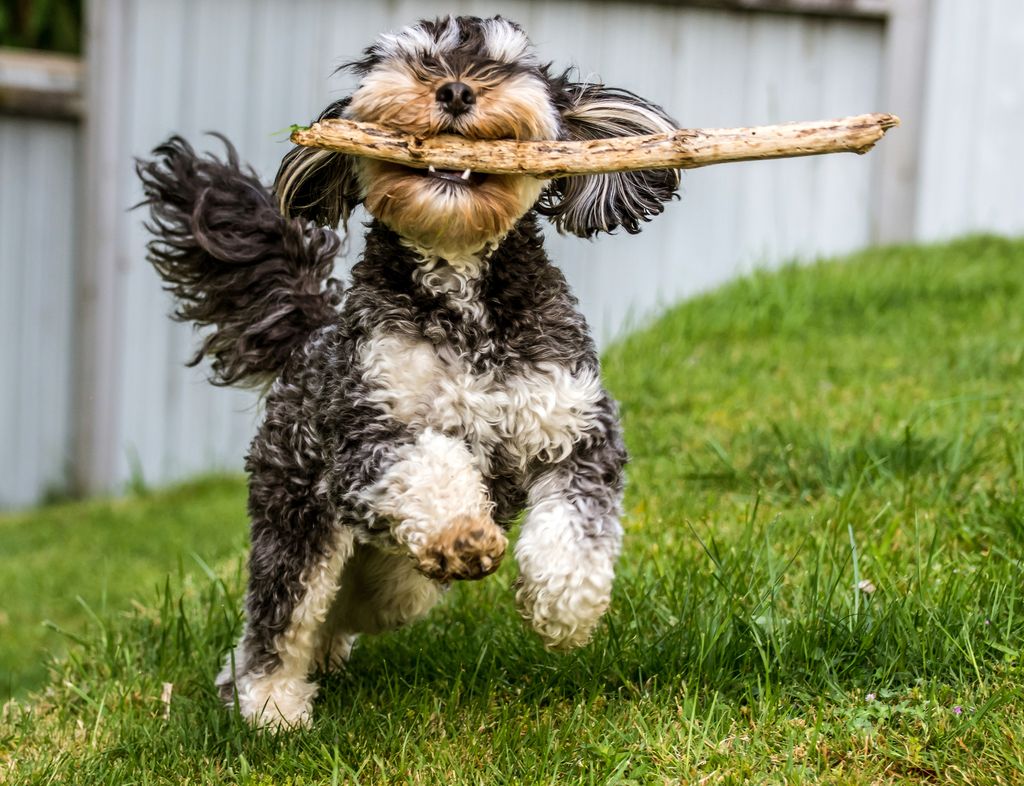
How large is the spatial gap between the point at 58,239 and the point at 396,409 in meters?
6.10

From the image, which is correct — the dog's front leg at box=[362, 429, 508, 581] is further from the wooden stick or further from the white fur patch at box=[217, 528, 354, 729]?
the wooden stick

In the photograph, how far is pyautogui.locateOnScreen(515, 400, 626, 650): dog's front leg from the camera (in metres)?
3.13

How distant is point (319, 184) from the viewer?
11.9ft

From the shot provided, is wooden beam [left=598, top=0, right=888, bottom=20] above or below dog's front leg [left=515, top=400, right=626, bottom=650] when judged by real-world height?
above

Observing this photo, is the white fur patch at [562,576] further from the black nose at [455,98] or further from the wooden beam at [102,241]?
the wooden beam at [102,241]

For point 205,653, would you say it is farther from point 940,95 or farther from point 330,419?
point 940,95

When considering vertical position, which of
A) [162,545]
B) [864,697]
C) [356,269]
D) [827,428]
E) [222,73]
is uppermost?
[222,73]

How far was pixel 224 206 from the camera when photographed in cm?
427

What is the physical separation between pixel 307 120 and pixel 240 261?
442 cm

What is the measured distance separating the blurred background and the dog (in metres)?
4.71

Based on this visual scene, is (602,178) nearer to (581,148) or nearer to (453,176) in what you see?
(581,148)

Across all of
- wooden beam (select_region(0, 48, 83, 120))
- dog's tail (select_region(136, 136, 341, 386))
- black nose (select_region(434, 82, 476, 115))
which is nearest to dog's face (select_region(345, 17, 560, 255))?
black nose (select_region(434, 82, 476, 115))

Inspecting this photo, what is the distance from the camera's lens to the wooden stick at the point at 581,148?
3.09 m

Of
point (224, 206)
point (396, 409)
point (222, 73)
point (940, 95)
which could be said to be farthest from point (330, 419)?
point (940, 95)
